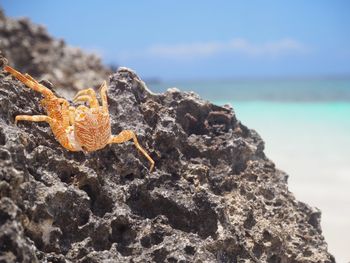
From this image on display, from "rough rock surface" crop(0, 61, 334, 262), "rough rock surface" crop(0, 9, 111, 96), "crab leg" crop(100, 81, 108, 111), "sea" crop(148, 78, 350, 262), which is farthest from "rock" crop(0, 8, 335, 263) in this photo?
"rough rock surface" crop(0, 9, 111, 96)

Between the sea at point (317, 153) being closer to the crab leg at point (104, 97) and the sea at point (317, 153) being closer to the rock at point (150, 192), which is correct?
the rock at point (150, 192)

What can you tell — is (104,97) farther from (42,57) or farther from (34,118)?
(42,57)

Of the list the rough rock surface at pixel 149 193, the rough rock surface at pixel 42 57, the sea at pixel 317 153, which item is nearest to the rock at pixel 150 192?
the rough rock surface at pixel 149 193

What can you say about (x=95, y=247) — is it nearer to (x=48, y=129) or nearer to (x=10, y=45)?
(x=48, y=129)

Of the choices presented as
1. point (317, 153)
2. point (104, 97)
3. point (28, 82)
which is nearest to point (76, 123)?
point (104, 97)

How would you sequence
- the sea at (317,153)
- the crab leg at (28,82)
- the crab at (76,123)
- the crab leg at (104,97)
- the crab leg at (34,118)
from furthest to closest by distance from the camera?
1. the sea at (317,153)
2. the crab leg at (104,97)
3. the crab leg at (28,82)
4. the crab at (76,123)
5. the crab leg at (34,118)

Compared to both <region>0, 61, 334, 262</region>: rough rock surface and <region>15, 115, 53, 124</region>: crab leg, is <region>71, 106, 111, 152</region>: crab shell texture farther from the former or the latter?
<region>15, 115, 53, 124</region>: crab leg
